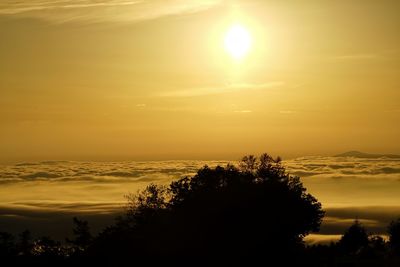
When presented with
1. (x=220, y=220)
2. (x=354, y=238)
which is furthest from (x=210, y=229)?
(x=354, y=238)

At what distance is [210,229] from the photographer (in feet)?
212

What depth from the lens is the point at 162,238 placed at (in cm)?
6588

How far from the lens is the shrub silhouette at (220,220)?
64.2 m

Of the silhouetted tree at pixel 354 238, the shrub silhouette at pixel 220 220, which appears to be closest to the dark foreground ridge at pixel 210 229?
the shrub silhouette at pixel 220 220

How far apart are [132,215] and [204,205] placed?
12.0 meters

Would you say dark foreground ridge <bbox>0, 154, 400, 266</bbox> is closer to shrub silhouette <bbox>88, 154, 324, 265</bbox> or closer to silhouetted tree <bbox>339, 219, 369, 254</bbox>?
shrub silhouette <bbox>88, 154, 324, 265</bbox>

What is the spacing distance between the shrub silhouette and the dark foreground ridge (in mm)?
101

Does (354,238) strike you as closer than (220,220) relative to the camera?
No

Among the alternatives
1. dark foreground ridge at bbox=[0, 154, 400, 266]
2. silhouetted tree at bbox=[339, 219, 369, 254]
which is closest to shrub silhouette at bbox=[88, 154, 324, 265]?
dark foreground ridge at bbox=[0, 154, 400, 266]

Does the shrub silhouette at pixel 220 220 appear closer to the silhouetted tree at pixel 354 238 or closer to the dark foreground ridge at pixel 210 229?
the dark foreground ridge at pixel 210 229

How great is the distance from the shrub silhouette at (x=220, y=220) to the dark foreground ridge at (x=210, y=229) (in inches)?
4.0

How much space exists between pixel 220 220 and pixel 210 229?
1398 millimetres

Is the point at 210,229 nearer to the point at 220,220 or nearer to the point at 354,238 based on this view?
the point at 220,220

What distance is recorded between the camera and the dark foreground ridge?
64.3 meters
